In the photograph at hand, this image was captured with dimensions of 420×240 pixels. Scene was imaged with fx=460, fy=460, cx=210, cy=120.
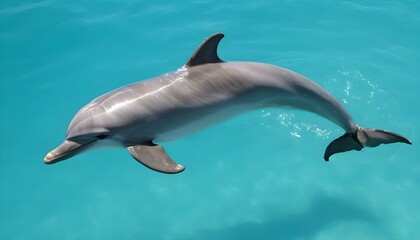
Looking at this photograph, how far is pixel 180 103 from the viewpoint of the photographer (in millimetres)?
4789

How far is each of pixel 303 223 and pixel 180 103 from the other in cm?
299

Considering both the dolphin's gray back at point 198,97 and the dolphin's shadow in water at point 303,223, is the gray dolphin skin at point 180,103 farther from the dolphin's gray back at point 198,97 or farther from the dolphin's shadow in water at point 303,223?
the dolphin's shadow in water at point 303,223

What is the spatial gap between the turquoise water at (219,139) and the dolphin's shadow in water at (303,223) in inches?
0.7

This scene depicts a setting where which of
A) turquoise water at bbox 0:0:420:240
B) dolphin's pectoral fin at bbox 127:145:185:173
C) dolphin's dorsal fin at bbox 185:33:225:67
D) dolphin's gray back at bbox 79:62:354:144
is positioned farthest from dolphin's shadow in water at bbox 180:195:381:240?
dolphin's dorsal fin at bbox 185:33:225:67

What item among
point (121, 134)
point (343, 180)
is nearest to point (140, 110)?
point (121, 134)

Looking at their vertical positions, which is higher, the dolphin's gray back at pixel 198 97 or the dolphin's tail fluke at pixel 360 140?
the dolphin's gray back at pixel 198 97

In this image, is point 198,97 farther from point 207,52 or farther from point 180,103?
point 207,52

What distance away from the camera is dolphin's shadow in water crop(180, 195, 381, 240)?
21.2 feet

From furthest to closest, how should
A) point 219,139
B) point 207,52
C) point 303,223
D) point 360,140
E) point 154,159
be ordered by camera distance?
point 219,139 → point 303,223 → point 360,140 → point 207,52 → point 154,159

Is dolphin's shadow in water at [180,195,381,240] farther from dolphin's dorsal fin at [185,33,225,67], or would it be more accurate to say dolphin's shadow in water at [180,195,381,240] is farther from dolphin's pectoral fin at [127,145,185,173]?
dolphin's dorsal fin at [185,33,225,67]

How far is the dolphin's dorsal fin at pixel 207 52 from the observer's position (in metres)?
4.97

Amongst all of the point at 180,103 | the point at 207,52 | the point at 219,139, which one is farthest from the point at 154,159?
the point at 219,139

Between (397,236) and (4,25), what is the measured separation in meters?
9.01

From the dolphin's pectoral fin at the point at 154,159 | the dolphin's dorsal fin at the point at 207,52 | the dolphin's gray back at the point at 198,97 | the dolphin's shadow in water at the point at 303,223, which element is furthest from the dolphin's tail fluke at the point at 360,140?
the dolphin's pectoral fin at the point at 154,159
